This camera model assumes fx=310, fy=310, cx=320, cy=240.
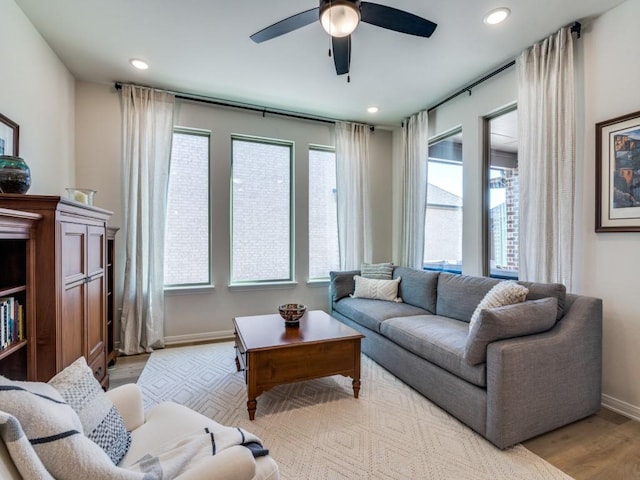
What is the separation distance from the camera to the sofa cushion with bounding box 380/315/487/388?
1.98 m

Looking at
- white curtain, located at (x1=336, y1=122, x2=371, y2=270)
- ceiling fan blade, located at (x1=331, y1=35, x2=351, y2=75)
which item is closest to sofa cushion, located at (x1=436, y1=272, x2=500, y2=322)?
white curtain, located at (x1=336, y1=122, x2=371, y2=270)

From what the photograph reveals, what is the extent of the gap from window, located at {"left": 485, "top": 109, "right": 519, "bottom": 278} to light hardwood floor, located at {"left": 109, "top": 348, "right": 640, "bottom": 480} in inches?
52.1

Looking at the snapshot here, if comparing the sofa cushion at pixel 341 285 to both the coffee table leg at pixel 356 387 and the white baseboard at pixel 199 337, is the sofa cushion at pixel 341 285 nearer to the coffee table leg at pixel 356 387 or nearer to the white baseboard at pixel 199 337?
the white baseboard at pixel 199 337

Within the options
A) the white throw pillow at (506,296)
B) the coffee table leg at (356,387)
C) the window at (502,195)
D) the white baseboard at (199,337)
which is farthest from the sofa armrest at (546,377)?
the white baseboard at (199,337)

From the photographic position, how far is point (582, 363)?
1.98 meters

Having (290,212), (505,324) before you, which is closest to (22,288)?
(505,324)

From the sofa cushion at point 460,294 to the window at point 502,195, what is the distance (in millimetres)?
549

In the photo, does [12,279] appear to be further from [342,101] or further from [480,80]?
[480,80]

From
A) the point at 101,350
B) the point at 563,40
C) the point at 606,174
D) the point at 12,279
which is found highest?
the point at 563,40

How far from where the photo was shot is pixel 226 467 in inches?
36.9

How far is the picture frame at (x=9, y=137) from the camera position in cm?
210

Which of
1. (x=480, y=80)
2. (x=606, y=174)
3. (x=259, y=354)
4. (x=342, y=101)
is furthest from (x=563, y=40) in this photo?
(x=259, y=354)

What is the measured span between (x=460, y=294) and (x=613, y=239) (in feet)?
3.78

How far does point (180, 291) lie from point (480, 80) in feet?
13.1
